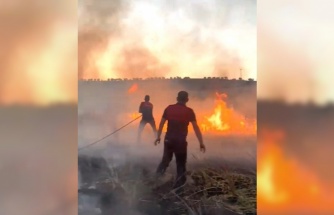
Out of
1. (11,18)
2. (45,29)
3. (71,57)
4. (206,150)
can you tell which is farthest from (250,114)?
(11,18)

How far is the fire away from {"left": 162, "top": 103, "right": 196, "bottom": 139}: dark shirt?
0.25 ft

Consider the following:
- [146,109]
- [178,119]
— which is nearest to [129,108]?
[146,109]

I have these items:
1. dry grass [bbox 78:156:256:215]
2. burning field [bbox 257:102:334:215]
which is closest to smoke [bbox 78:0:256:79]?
burning field [bbox 257:102:334:215]

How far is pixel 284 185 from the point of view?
1.92 metres

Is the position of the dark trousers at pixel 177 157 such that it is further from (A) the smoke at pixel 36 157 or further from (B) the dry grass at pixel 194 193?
(A) the smoke at pixel 36 157

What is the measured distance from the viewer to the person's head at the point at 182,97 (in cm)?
194

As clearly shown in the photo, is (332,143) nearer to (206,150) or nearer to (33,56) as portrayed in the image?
(206,150)

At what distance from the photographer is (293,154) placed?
6.30 ft

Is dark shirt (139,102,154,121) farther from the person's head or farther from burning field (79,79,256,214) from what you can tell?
the person's head

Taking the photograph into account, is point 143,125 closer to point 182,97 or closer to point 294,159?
point 182,97

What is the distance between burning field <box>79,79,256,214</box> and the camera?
1917 millimetres

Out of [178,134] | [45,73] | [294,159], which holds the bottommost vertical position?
[294,159]

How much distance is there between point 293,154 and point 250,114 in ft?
0.89

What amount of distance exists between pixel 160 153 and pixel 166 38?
54 centimetres
